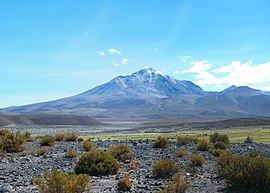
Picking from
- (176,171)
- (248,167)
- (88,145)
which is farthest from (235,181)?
(88,145)

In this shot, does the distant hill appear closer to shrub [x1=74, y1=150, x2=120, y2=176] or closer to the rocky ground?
the rocky ground

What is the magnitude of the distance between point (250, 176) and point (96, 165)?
624 centimetres

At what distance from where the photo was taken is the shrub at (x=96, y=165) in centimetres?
1498

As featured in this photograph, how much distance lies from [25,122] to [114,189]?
13156 centimetres

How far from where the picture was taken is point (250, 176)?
11.4 metres

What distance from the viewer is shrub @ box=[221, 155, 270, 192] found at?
36.8 ft

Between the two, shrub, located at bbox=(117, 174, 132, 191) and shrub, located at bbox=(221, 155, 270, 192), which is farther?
shrub, located at bbox=(117, 174, 132, 191)

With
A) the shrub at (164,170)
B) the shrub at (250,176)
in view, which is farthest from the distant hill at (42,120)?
the shrub at (250,176)

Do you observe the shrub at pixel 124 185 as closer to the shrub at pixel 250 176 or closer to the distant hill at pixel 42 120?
the shrub at pixel 250 176

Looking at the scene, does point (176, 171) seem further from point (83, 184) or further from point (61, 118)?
point (61, 118)

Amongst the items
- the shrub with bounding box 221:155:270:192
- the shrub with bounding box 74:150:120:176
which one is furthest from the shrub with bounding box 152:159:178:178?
the shrub with bounding box 221:155:270:192

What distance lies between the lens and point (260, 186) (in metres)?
11.3

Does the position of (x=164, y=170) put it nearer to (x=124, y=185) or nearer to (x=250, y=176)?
(x=124, y=185)

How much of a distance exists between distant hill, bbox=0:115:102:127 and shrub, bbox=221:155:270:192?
381 ft
